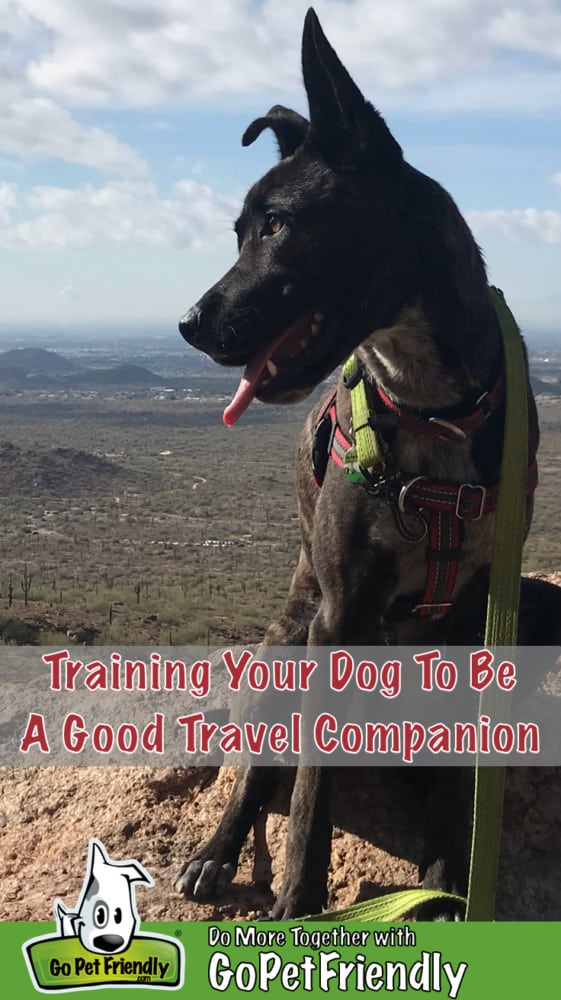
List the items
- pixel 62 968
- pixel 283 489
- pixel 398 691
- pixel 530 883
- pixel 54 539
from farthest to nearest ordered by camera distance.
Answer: pixel 283 489
pixel 54 539
pixel 398 691
pixel 530 883
pixel 62 968

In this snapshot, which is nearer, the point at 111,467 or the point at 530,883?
the point at 530,883

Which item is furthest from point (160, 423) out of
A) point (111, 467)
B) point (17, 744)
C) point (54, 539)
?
point (17, 744)

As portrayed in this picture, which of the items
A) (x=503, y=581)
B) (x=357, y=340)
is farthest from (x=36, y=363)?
(x=503, y=581)

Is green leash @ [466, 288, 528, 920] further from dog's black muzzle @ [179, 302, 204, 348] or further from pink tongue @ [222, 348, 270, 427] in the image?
dog's black muzzle @ [179, 302, 204, 348]

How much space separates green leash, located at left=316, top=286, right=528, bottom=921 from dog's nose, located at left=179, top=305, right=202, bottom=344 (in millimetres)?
735

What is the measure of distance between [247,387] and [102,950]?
1.77 metres

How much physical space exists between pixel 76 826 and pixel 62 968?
1.68 metres

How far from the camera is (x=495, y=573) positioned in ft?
9.78

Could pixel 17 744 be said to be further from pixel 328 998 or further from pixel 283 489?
pixel 283 489

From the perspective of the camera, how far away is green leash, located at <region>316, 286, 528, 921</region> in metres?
2.79

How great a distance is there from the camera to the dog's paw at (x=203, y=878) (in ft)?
12.0

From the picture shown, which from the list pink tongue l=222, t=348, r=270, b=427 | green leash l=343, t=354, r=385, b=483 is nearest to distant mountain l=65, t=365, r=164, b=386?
green leash l=343, t=354, r=385, b=483

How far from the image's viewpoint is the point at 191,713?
17.2 feet

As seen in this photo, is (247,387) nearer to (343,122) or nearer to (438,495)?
(438,495)
